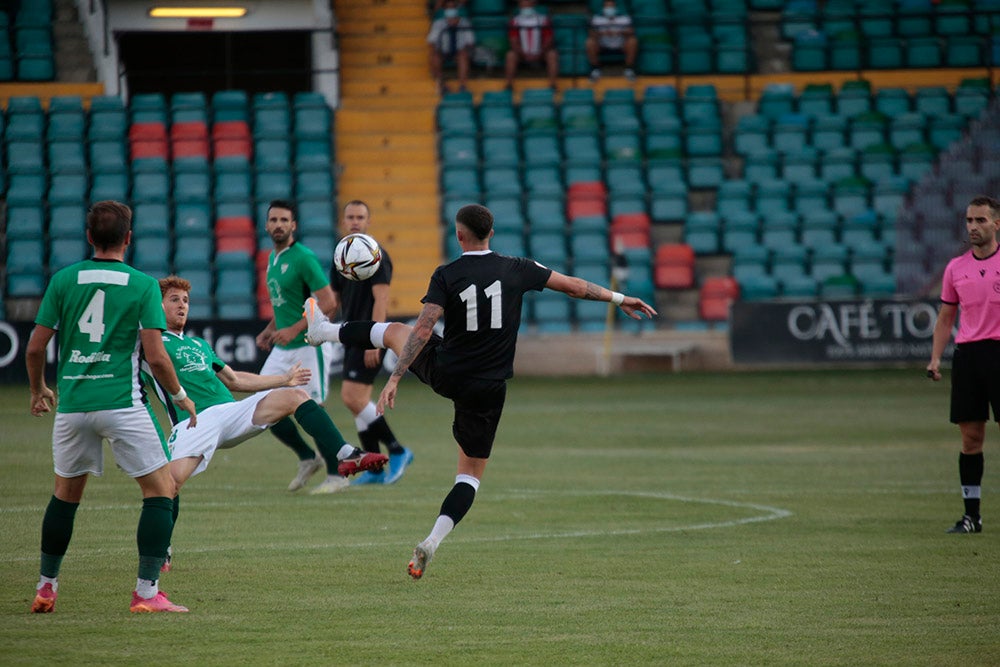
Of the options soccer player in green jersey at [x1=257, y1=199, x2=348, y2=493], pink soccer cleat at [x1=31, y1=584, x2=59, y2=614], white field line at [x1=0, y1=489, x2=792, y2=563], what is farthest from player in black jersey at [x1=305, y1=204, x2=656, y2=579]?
soccer player in green jersey at [x1=257, y1=199, x2=348, y2=493]

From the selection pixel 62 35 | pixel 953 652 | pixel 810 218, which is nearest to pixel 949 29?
pixel 810 218

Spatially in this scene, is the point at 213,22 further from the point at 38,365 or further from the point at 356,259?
the point at 38,365

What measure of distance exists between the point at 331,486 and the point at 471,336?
425 cm

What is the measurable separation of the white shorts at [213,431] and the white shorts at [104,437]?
4.57ft

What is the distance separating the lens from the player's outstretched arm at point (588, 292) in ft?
27.4

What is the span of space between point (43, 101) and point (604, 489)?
20.7 metres

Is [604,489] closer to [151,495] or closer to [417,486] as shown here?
[417,486]

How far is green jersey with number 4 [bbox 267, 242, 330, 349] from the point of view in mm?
12156

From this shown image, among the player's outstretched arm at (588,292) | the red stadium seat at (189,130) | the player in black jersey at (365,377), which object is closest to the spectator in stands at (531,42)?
the red stadium seat at (189,130)

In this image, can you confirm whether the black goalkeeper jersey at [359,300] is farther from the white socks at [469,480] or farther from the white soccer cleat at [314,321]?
the white socks at [469,480]

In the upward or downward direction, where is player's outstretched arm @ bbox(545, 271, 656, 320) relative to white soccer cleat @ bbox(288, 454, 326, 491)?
upward

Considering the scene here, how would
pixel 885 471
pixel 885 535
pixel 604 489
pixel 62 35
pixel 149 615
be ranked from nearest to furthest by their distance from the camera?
pixel 149 615, pixel 885 535, pixel 604 489, pixel 885 471, pixel 62 35

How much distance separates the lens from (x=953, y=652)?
635cm

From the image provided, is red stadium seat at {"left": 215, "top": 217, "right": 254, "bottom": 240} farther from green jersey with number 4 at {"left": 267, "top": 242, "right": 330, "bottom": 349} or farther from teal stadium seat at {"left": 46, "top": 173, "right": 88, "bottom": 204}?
green jersey with number 4 at {"left": 267, "top": 242, "right": 330, "bottom": 349}
